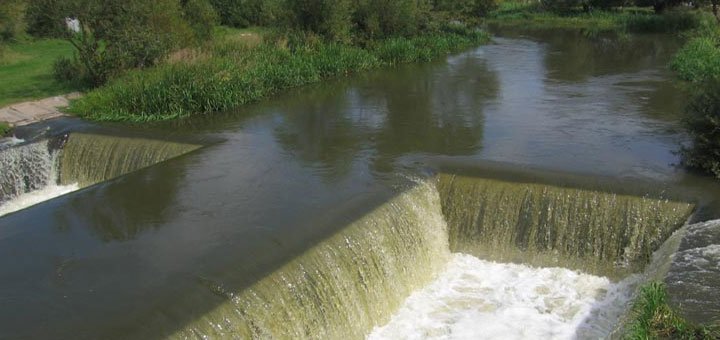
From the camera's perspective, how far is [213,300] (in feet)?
21.0

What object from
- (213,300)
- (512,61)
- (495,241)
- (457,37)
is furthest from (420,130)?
(457,37)

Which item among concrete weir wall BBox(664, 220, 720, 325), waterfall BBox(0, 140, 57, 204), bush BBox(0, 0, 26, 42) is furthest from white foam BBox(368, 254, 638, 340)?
bush BBox(0, 0, 26, 42)

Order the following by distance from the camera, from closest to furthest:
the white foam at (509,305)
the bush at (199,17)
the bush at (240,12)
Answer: the white foam at (509,305)
the bush at (199,17)
the bush at (240,12)

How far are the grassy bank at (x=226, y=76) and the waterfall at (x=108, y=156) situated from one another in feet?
6.50

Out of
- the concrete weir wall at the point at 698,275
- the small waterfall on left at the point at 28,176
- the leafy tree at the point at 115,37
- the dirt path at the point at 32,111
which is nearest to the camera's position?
the concrete weir wall at the point at 698,275

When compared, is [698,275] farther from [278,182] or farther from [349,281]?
[278,182]

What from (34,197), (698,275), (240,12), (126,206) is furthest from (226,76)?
(240,12)

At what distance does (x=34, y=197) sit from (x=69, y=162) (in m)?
1.01

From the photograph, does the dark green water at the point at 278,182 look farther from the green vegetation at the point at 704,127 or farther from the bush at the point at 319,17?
the bush at the point at 319,17

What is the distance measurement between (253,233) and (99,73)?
1049 centimetres

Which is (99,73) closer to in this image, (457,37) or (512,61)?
(512,61)

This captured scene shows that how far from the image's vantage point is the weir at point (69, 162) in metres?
11.4

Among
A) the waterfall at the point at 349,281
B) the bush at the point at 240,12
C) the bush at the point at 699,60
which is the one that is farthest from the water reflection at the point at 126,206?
the bush at the point at 240,12

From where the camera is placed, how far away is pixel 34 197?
11195 millimetres
